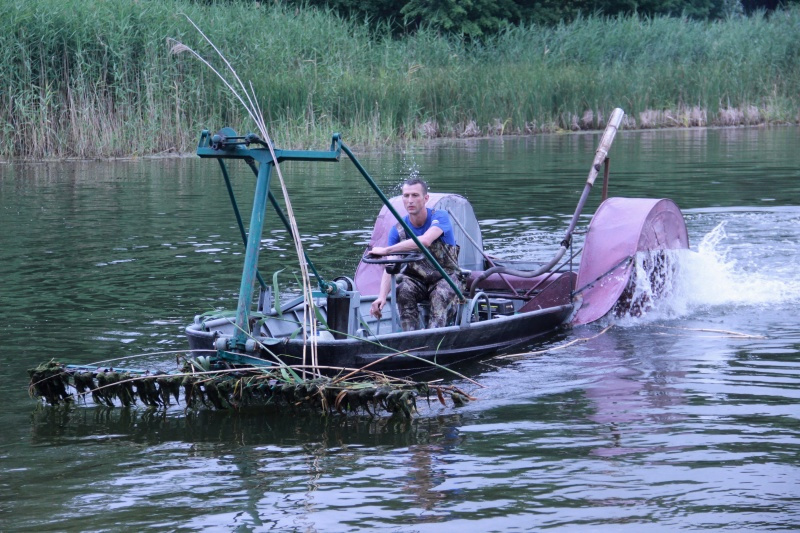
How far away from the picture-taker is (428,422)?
7215mm

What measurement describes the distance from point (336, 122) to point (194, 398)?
18.2 metres

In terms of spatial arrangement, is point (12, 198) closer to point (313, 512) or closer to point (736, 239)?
point (736, 239)

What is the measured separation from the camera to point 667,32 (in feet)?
112

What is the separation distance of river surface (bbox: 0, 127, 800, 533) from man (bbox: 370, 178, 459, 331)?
0.60 meters

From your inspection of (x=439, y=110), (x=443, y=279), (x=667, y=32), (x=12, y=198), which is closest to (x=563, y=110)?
(x=439, y=110)

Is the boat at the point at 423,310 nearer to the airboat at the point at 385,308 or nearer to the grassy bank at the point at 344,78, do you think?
the airboat at the point at 385,308

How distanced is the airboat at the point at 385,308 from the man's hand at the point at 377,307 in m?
0.09

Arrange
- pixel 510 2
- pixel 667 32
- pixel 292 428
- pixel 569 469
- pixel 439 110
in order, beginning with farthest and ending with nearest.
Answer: pixel 510 2
pixel 667 32
pixel 439 110
pixel 292 428
pixel 569 469

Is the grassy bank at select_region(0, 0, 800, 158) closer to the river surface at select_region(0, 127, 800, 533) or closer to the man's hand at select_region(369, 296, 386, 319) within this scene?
the river surface at select_region(0, 127, 800, 533)

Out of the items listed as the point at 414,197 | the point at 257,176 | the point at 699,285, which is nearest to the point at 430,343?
the point at 414,197

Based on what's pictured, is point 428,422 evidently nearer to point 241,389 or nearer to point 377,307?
point 241,389

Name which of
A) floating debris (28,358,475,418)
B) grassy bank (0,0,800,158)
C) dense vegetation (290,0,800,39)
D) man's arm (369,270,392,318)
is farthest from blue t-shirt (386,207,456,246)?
dense vegetation (290,0,800,39)

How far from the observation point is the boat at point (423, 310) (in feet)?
24.6

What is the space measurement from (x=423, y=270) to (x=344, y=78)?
17091 mm
